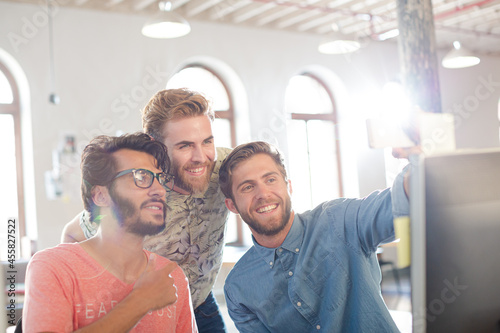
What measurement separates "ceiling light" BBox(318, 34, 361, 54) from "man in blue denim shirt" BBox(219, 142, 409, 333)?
445 cm

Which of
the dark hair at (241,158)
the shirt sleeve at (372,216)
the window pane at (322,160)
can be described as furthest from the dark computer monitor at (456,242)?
the window pane at (322,160)

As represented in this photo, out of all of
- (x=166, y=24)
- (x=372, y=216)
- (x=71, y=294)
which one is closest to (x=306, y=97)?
(x=166, y=24)

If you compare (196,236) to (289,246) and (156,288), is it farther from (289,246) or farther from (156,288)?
(156,288)

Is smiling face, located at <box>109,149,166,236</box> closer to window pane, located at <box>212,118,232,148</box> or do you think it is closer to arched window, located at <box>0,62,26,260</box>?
arched window, located at <box>0,62,26,260</box>

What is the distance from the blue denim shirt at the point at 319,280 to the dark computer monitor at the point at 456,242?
2.44 ft

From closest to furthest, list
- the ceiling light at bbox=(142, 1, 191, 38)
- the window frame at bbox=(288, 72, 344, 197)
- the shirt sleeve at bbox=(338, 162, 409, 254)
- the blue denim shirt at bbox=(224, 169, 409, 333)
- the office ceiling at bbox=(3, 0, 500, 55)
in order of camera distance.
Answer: the shirt sleeve at bbox=(338, 162, 409, 254), the blue denim shirt at bbox=(224, 169, 409, 333), the ceiling light at bbox=(142, 1, 191, 38), the office ceiling at bbox=(3, 0, 500, 55), the window frame at bbox=(288, 72, 344, 197)

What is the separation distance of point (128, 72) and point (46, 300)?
17.9ft

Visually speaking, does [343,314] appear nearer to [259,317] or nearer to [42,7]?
[259,317]

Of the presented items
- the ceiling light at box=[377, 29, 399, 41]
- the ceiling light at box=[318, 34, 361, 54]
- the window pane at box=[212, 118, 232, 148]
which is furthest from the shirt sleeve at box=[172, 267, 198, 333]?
the ceiling light at box=[377, 29, 399, 41]

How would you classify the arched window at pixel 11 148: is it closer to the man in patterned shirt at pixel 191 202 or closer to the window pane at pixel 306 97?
the window pane at pixel 306 97

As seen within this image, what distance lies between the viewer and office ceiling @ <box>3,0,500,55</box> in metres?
6.65

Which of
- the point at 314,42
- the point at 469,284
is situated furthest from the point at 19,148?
the point at 469,284

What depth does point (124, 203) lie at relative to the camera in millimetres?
1532

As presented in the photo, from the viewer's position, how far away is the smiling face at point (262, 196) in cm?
188
